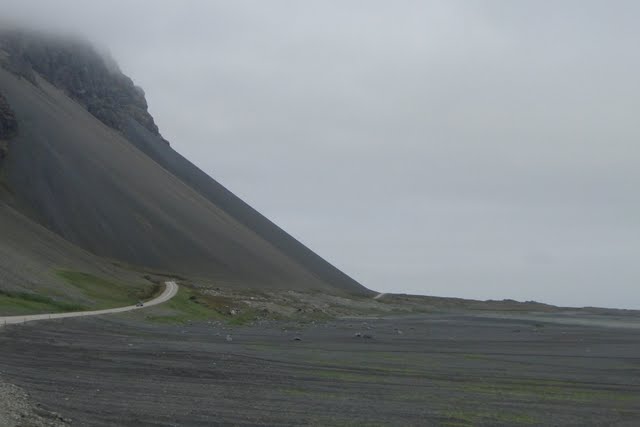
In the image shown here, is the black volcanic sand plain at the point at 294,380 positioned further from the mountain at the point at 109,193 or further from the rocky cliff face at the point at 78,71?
the rocky cliff face at the point at 78,71

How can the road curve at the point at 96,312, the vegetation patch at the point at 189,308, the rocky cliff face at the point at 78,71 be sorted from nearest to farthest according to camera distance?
the road curve at the point at 96,312 → the vegetation patch at the point at 189,308 → the rocky cliff face at the point at 78,71

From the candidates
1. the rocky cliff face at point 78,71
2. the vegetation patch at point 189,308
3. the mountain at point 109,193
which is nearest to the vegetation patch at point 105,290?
the vegetation patch at point 189,308

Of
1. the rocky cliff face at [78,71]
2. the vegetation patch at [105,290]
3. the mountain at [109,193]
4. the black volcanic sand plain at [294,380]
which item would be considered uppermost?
the rocky cliff face at [78,71]

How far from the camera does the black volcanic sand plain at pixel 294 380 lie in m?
22.4

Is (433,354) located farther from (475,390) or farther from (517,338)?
(517,338)

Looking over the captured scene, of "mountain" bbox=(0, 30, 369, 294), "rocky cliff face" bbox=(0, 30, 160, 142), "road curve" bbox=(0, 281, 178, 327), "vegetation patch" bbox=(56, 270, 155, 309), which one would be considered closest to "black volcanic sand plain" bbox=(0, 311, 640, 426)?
"road curve" bbox=(0, 281, 178, 327)

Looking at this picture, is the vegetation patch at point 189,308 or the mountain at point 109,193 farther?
the mountain at point 109,193

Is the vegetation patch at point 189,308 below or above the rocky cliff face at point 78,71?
below

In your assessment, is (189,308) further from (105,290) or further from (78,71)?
(78,71)

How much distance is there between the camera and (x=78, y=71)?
178m

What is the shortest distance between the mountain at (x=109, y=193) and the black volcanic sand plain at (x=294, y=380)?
5736cm

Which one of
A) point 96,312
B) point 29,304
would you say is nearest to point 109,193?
point 96,312

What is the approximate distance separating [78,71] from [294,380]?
527 ft

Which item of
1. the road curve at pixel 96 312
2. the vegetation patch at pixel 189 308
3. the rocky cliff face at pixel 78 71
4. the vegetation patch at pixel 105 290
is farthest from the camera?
the rocky cliff face at pixel 78 71
